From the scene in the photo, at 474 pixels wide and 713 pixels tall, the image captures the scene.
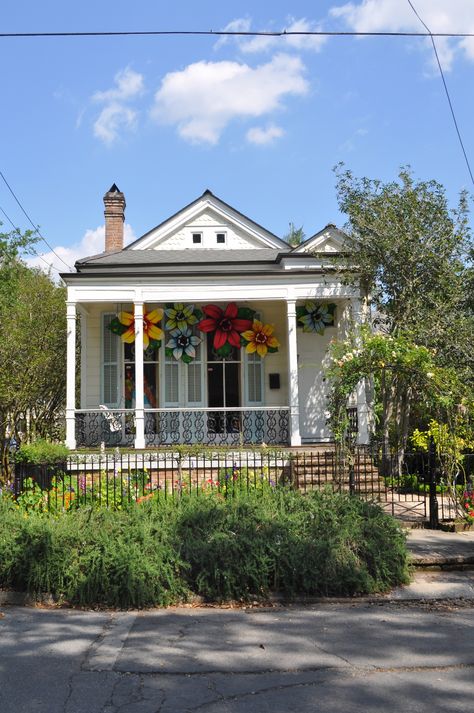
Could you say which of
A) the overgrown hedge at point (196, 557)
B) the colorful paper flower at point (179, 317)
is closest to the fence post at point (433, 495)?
the overgrown hedge at point (196, 557)

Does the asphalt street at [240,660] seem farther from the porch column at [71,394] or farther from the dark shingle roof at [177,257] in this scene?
the dark shingle roof at [177,257]

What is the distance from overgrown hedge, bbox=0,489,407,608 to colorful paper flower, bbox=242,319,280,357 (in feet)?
28.3

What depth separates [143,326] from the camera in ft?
50.7

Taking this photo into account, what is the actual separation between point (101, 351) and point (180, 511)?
350 inches

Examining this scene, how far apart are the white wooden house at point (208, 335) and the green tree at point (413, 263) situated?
71 cm

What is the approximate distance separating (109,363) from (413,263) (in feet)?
25.2

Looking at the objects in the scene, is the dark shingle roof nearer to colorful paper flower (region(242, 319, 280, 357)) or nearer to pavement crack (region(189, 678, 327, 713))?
colorful paper flower (region(242, 319, 280, 357))

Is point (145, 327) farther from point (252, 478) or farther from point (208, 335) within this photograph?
point (252, 478)

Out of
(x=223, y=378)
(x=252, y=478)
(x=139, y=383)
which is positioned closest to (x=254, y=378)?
(x=223, y=378)

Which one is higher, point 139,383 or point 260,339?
point 260,339

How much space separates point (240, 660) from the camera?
16.9ft

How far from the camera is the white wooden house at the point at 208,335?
14.6 metres

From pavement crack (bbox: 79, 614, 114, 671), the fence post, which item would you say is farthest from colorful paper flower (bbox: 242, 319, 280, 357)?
pavement crack (bbox: 79, 614, 114, 671)

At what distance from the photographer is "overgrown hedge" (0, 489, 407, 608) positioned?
6832 mm
